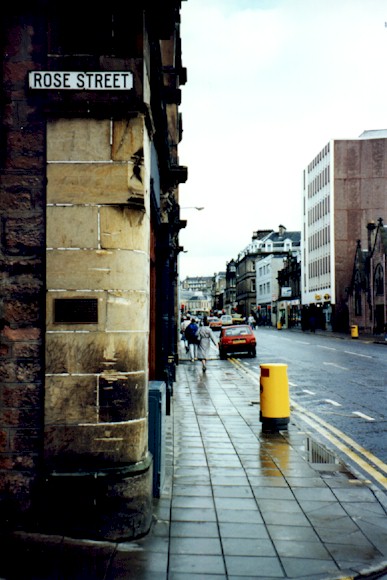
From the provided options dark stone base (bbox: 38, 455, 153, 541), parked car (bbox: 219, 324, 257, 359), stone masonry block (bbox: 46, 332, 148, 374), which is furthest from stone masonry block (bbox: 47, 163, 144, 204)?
parked car (bbox: 219, 324, 257, 359)

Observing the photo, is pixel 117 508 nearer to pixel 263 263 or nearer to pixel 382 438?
pixel 382 438

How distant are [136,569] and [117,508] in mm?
832

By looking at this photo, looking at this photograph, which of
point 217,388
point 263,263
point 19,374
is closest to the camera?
point 19,374

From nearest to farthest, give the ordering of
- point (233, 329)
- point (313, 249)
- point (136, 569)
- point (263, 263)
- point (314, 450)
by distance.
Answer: point (136, 569), point (314, 450), point (233, 329), point (313, 249), point (263, 263)

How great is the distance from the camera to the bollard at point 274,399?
36.4 ft

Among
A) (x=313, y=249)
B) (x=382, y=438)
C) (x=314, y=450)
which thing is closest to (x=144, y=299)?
(x=314, y=450)

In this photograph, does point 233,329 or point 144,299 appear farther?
point 233,329

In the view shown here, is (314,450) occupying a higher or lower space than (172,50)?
lower

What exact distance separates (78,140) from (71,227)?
2.77ft

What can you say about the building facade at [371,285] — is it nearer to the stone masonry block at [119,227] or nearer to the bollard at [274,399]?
the bollard at [274,399]

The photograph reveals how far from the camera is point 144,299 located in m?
6.21

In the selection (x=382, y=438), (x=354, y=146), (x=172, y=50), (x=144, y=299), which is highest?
(x=354, y=146)

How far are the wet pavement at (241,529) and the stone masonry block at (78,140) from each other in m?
3.53

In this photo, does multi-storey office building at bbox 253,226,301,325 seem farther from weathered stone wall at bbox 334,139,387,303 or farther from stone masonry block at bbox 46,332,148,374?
stone masonry block at bbox 46,332,148,374
